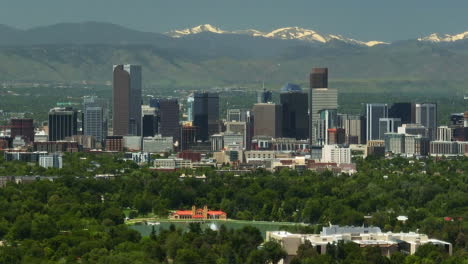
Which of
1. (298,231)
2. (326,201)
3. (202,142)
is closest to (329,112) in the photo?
(202,142)

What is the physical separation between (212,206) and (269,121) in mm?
68773

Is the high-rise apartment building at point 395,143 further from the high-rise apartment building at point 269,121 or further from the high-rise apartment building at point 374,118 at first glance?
the high-rise apartment building at point 269,121

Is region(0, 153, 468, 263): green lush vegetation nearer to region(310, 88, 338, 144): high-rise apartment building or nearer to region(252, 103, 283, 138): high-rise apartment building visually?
region(252, 103, 283, 138): high-rise apartment building

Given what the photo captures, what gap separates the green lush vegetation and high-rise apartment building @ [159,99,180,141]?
30692 mm

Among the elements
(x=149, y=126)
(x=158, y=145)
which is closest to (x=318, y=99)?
(x=149, y=126)

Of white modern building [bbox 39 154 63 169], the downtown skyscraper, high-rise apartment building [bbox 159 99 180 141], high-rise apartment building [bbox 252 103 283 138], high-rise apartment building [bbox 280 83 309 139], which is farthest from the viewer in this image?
high-rise apartment building [bbox 280 83 309 139]

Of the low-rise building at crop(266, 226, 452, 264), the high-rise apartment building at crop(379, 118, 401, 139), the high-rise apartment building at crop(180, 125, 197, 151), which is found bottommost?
the low-rise building at crop(266, 226, 452, 264)

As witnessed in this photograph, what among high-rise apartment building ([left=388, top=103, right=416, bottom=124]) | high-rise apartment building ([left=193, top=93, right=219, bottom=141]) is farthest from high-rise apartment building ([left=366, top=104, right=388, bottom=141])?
high-rise apartment building ([left=193, top=93, right=219, bottom=141])

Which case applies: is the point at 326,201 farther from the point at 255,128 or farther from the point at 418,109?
the point at 418,109

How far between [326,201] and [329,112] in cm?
6936

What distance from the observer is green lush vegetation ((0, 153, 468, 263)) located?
2042 inches

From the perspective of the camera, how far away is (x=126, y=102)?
149750 millimetres

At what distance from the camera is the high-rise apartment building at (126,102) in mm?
145250

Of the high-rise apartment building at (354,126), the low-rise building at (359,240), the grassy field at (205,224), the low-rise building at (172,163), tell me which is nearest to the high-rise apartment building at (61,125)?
the high-rise apartment building at (354,126)
